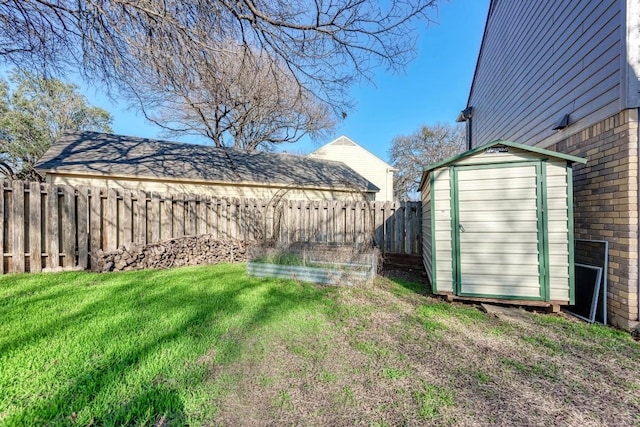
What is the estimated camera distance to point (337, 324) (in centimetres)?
313

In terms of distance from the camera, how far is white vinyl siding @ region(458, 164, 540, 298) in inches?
141

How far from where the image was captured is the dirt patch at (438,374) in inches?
68.5

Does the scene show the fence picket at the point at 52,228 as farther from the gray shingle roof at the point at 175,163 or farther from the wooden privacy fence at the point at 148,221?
the gray shingle roof at the point at 175,163

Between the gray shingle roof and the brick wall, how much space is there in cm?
513

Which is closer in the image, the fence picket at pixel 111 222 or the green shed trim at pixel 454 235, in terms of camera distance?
the green shed trim at pixel 454 235

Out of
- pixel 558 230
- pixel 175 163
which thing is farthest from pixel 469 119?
pixel 175 163

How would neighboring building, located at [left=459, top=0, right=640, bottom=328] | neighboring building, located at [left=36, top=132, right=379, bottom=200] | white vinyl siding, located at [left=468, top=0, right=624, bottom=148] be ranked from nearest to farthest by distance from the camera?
neighboring building, located at [left=459, top=0, right=640, bottom=328]
white vinyl siding, located at [left=468, top=0, right=624, bottom=148]
neighboring building, located at [left=36, top=132, right=379, bottom=200]

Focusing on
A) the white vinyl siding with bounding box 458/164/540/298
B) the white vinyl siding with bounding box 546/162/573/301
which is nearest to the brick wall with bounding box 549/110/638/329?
the white vinyl siding with bounding box 546/162/573/301

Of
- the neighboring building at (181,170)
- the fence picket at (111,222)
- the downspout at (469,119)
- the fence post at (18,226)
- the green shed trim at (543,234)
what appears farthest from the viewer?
the downspout at (469,119)

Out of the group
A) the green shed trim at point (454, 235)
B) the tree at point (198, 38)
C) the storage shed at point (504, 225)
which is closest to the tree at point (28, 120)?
the tree at point (198, 38)

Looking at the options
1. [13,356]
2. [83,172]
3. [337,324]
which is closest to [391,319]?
[337,324]

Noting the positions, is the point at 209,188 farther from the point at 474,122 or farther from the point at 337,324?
the point at 474,122

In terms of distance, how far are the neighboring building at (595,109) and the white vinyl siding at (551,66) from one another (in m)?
0.01

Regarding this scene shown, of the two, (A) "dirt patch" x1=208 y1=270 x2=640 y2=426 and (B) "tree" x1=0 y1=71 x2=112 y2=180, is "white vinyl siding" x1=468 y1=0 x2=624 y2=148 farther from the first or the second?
(B) "tree" x1=0 y1=71 x2=112 y2=180
